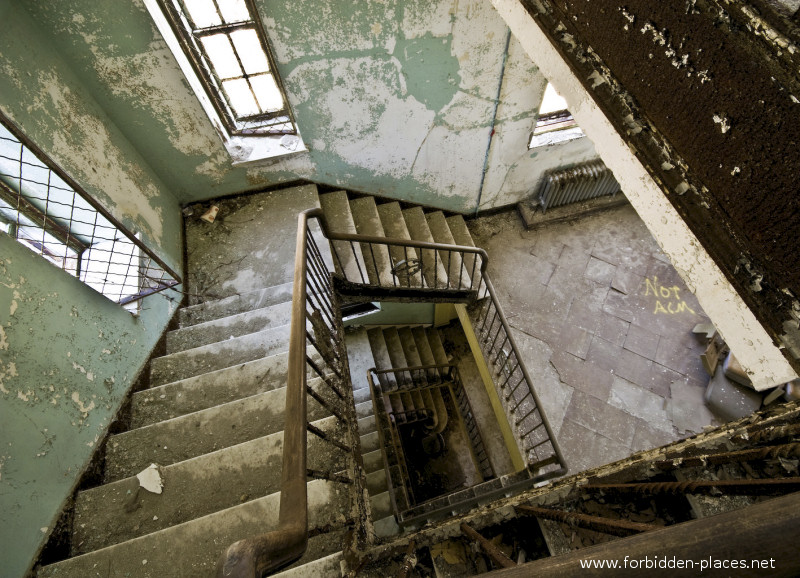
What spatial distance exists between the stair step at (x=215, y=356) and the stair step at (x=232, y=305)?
504 millimetres

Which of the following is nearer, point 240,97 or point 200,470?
point 200,470

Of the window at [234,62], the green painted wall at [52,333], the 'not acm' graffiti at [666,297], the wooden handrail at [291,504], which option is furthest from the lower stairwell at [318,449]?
the 'not acm' graffiti at [666,297]

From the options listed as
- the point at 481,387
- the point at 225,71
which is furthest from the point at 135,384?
the point at 481,387

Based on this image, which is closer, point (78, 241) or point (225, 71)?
point (78, 241)

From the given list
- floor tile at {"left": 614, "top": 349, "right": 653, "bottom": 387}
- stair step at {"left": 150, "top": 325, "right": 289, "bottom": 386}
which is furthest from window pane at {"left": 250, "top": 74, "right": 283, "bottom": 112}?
floor tile at {"left": 614, "top": 349, "right": 653, "bottom": 387}

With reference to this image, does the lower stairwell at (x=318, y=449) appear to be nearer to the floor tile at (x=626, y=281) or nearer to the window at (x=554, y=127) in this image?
the window at (x=554, y=127)

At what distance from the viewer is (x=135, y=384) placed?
10.3 feet

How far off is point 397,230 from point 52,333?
3484 millimetres

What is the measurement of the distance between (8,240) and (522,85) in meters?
4.79

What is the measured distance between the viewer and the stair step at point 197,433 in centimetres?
270

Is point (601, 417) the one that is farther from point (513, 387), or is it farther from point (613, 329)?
point (613, 329)

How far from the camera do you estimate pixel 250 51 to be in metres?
3.60

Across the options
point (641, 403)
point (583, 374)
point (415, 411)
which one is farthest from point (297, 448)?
point (415, 411)

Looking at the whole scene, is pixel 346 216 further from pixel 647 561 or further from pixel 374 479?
pixel 647 561
